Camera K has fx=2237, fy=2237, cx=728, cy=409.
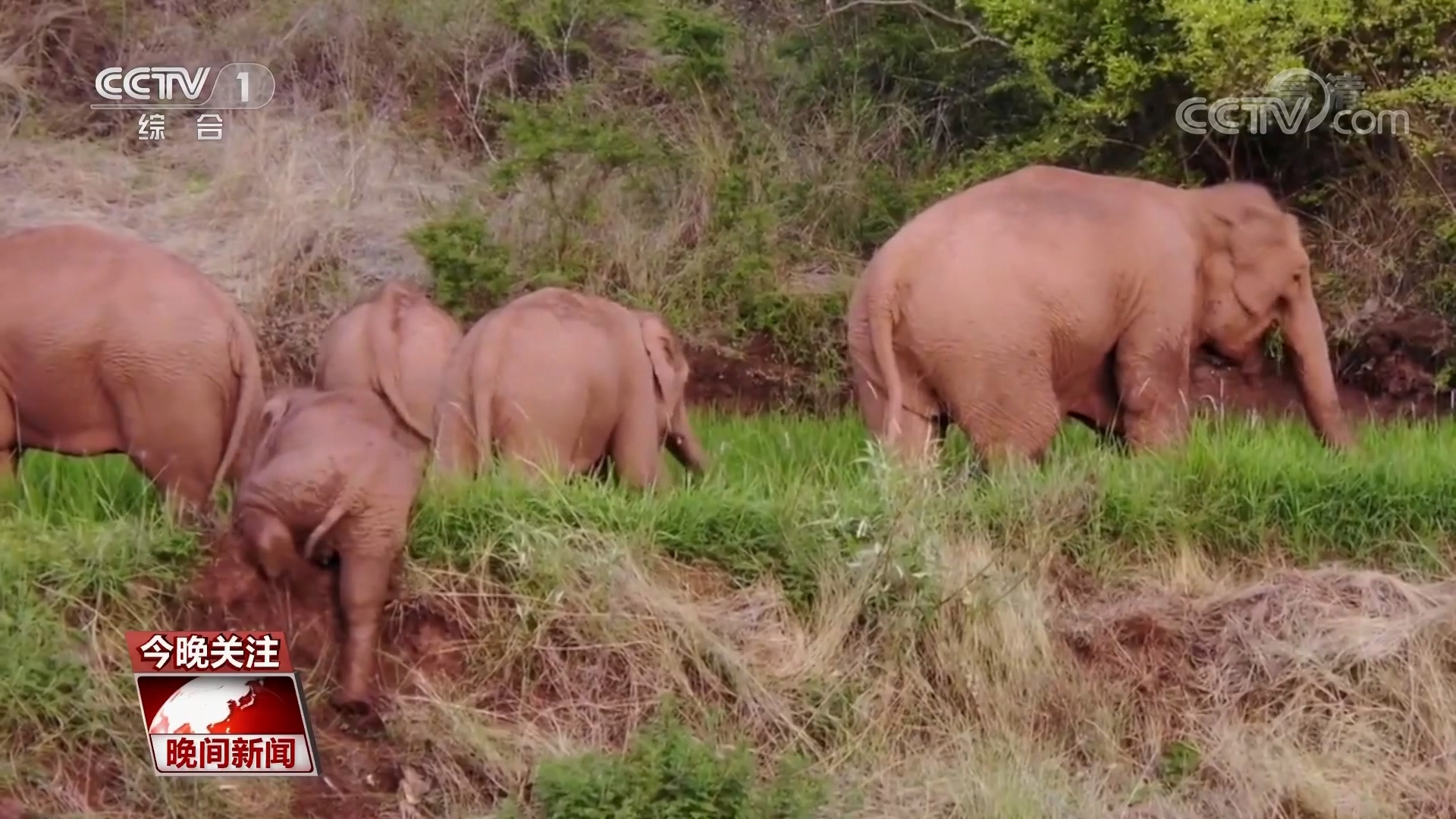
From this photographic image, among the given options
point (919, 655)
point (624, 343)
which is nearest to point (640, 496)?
point (624, 343)

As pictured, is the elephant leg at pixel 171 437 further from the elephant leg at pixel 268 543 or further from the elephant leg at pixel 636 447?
the elephant leg at pixel 636 447

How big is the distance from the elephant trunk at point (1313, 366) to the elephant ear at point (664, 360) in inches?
103

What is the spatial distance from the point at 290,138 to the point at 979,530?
6778mm

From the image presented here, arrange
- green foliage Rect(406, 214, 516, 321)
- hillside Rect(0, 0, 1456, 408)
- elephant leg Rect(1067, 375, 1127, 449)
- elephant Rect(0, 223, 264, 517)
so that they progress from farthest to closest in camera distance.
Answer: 1. hillside Rect(0, 0, 1456, 408)
2. green foliage Rect(406, 214, 516, 321)
3. elephant leg Rect(1067, 375, 1127, 449)
4. elephant Rect(0, 223, 264, 517)

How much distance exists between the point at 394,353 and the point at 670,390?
106 centimetres

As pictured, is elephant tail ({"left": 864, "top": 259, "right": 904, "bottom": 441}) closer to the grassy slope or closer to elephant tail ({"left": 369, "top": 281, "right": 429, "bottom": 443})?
the grassy slope

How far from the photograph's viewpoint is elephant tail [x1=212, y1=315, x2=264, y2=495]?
802 cm

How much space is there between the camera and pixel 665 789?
6.73 meters

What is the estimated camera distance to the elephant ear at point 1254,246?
30.0ft

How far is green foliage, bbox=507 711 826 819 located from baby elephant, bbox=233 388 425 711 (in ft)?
2.66

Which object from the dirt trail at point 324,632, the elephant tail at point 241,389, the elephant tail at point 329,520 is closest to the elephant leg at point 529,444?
the dirt trail at point 324,632

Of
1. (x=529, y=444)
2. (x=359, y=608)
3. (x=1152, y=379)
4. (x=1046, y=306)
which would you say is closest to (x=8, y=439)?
(x=359, y=608)

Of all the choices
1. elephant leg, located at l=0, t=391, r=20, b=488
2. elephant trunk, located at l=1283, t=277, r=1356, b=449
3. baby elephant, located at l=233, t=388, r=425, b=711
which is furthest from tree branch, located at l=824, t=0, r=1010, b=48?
elephant leg, located at l=0, t=391, r=20, b=488

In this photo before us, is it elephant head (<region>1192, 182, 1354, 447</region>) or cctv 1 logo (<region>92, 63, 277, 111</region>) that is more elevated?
elephant head (<region>1192, 182, 1354, 447</region>)
